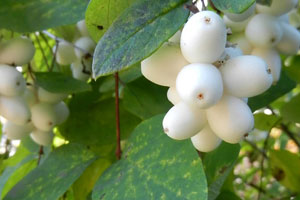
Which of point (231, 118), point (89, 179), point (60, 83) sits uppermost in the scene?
point (231, 118)

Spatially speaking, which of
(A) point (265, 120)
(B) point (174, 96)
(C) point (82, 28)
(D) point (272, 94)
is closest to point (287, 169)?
(A) point (265, 120)

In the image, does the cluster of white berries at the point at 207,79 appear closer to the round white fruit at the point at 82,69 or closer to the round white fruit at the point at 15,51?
the round white fruit at the point at 15,51

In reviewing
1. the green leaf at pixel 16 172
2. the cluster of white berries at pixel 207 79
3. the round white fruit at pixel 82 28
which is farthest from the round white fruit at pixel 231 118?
the green leaf at pixel 16 172

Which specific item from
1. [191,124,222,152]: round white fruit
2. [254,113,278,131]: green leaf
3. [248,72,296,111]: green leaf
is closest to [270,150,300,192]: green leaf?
[254,113,278,131]: green leaf

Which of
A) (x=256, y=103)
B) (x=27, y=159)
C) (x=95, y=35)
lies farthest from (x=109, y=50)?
(x=27, y=159)

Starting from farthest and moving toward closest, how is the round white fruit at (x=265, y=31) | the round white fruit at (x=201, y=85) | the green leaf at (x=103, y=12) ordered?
the round white fruit at (x=265, y=31), the green leaf at (x=103, y=12), the round white fruit at (x=201, y=85)

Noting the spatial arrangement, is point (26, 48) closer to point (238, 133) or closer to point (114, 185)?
point (114, 185)

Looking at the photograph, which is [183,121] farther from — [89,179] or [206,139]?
[89,179]
